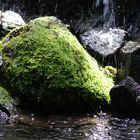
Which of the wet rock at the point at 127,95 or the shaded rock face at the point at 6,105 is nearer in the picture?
the shaded rock face at the point at 6,105

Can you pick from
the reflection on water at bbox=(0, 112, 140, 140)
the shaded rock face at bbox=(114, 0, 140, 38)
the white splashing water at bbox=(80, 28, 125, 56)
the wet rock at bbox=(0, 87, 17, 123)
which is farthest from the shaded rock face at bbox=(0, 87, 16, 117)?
the shaded rock face at bbox=(114, 0, 140, 38)

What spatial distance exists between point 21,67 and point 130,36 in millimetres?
4008

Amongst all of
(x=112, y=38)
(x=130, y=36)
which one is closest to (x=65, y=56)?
(x=112, y=38)

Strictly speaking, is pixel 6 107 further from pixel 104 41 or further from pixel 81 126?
pixel 104 41

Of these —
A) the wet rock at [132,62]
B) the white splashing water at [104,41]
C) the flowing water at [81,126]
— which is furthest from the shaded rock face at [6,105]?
the white splashing water at [104,41]

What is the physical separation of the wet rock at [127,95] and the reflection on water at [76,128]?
0.78 feet

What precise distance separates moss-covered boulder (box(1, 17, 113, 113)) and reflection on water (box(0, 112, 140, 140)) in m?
0.30

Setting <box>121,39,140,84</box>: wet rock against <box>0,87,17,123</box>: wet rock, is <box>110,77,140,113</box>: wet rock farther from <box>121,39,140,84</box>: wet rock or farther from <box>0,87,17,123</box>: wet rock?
<box>0,87,17,123</box>: wet rock

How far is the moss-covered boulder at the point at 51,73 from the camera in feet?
22.4

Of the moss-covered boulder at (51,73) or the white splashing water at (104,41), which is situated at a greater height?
the white splashing water at (104,41)

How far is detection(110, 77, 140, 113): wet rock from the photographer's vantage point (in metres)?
6.74

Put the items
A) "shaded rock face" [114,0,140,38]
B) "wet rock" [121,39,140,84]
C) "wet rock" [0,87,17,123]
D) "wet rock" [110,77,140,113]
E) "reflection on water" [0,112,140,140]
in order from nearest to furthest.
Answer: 1. "reflection on water" [0,112,140,140]
2. "wet rock" [0,87,17,123]
3. "wet rock" [110,77,140,113]
4. "wet rock" [121,39,140,84]
5. "shaded rock face" [114,0,140,38]

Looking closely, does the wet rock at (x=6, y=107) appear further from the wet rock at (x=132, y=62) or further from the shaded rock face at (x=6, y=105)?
the wet rock at (x=132, y=62)

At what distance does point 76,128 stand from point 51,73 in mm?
1210
